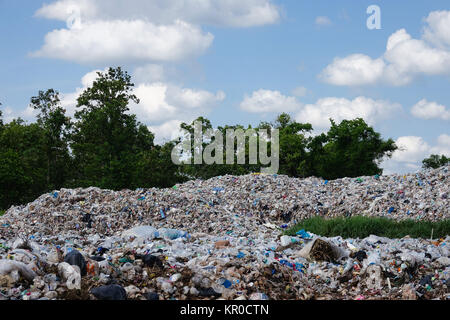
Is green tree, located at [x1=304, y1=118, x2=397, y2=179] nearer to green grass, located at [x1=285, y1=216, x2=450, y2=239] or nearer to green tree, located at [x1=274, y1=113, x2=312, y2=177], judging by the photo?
green tree, located at [x1=274, y1=113, x2=312, y2=177]

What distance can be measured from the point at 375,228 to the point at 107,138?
578 inches

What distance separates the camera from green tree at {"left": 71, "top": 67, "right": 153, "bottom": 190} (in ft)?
64.6

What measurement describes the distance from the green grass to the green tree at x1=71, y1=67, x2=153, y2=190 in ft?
38.6

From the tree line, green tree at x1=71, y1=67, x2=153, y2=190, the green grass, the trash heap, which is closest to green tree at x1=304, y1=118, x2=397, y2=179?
the tree line

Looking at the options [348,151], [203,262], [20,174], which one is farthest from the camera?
[348,151]

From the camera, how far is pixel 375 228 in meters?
8.89

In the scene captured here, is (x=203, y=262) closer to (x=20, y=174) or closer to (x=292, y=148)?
(x=20, y=174)

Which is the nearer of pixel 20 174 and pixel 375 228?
pixel 375 228

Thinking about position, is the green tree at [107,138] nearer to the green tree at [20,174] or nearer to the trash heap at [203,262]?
the green tree at [20,174]

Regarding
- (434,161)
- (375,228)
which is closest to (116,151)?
(375,228)
